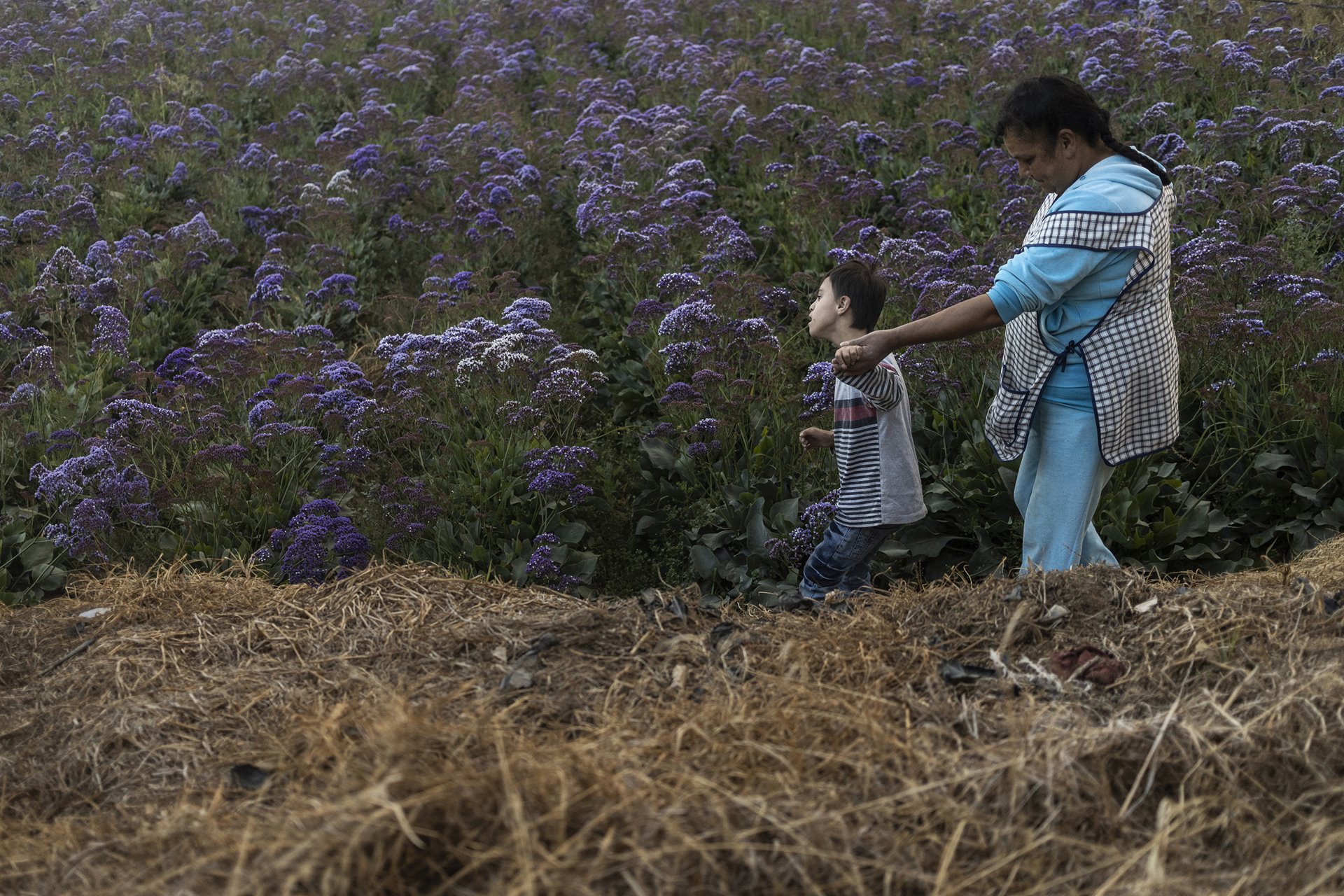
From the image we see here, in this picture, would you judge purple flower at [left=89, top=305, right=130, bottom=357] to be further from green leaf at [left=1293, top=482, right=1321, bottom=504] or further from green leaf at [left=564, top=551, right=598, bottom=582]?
green leaf at [left=1293, top=482, right=1321, bottom=504]

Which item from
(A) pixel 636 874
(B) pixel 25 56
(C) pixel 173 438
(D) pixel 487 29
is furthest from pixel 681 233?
(B) pixel 25 56

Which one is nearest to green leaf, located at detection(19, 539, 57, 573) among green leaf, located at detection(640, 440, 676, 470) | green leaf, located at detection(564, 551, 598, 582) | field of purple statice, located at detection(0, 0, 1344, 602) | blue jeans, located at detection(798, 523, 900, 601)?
field of purple statice, located at detection(0, 0, 1344, 602)

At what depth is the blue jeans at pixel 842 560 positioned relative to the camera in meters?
4.57

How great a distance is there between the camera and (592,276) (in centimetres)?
838

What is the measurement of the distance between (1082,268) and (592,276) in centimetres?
500

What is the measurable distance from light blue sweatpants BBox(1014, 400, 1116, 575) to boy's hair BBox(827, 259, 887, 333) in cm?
71

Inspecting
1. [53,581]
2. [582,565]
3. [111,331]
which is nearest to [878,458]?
[582,565]

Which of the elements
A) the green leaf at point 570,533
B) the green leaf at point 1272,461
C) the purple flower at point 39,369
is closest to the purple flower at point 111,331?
the purple flower at point 39,369

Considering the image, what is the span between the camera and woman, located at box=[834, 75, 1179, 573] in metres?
3.78

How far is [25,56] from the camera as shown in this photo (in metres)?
12.4

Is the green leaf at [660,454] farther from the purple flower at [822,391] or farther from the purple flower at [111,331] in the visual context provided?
the purple flower at [111,331]

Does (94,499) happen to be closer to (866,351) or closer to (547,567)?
(547,567)

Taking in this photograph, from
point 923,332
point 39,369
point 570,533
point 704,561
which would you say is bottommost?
point 704,561

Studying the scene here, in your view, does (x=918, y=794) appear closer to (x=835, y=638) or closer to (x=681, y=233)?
(x=835, y=638)
